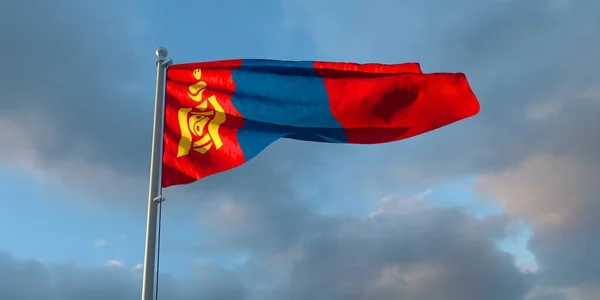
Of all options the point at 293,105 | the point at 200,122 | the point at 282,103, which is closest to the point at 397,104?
the point at 293,105

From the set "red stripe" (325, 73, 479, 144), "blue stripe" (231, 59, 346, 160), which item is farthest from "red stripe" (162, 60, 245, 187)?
"red stripe" (325, 73, 479, 144)

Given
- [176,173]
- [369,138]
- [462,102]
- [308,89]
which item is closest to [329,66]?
[308,89]

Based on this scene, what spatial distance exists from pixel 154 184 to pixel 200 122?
269 cm

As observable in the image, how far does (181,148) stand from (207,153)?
0.76 meters

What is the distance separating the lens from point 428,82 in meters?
22.1

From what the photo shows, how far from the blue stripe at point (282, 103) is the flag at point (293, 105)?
0.03 metres

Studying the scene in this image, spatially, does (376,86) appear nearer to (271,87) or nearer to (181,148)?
(271,87)

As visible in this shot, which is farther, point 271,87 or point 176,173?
point 271,87

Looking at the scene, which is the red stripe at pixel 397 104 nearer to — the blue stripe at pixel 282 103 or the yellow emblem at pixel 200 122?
the blue stripe at pixel 282 103

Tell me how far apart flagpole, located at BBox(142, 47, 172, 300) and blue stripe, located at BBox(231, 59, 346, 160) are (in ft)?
7.23

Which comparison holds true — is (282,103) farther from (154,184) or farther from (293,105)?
(154,184)

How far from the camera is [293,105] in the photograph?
75.4ft

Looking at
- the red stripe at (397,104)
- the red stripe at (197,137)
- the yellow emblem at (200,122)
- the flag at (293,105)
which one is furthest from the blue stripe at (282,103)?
the yellow emblem at (200,122)

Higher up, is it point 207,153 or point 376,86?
point 376,86
